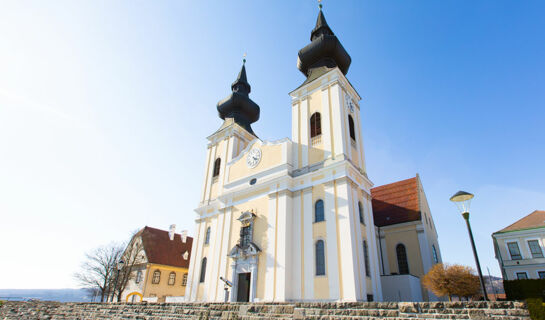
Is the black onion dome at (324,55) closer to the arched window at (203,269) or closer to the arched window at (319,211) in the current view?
the arched window at (319,211)

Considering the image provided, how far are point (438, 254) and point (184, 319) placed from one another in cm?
2395

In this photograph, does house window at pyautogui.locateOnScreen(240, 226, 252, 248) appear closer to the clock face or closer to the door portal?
the door portal

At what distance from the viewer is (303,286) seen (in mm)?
17156

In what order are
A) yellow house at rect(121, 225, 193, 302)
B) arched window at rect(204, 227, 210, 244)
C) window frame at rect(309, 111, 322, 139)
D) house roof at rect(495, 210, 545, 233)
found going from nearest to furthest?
1. window frame at rect(309, 111, 322, 139)
2. arched window at rect(204, 227, 210, 244)
3. house roof at rect(495, 210, 545, 233)
4. yellow house at rect(121, 225, 193, 302)

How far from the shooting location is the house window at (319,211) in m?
18.6

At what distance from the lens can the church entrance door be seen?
19.4 m

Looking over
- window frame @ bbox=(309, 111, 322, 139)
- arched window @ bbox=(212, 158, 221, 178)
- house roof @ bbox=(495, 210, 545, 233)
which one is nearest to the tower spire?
window frame @ bbox=(309, 111, 322, 139)

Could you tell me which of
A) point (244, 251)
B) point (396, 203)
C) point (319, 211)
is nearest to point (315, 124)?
point (319, 211)

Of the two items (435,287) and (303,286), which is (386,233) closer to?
(435,287)

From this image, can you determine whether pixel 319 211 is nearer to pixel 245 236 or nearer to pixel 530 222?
pixel 245 236

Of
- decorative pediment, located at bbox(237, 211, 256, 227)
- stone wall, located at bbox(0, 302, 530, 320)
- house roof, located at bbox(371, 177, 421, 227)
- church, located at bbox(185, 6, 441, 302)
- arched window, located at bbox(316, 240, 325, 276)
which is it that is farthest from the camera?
house roof, located at bbox(371, 177, 421, 227)

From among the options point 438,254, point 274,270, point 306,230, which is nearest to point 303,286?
point 274,270

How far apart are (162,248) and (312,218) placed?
83.3 feet

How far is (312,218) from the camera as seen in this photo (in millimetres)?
18625
